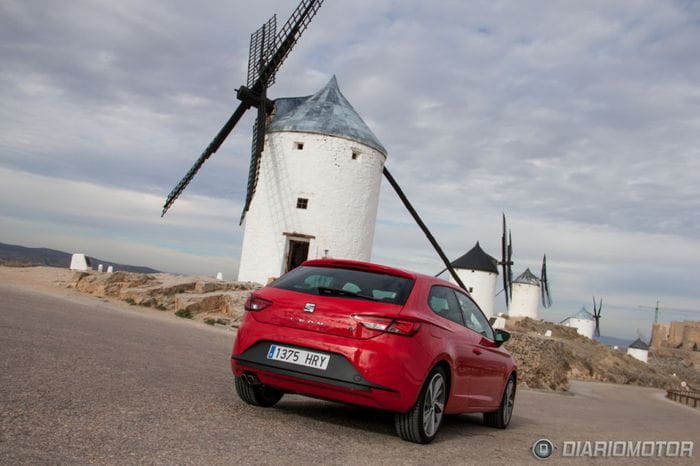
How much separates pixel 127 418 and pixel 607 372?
4383cm

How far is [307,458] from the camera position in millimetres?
4562

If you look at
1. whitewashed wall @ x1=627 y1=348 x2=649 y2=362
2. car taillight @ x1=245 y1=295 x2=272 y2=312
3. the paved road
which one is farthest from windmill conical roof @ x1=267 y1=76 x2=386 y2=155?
whitewashed wall @ x1=627 y1=348 x2=649 y2=362

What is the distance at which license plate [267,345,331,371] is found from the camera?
18.1 feet

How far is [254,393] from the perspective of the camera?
249 inches

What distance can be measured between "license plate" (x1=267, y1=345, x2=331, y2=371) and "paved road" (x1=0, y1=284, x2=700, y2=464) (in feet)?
1.77

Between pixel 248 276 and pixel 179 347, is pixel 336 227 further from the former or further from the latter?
pixel 179 347

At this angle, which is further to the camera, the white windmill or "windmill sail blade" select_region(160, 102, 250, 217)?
the white windmill

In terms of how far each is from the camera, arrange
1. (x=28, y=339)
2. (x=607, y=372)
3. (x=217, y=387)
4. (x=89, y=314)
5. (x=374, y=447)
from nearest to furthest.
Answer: (x=374, y=447) < (x=217, y=387) < (x=28, y=339) < (x=89, y=314) < (x=607, y=372)

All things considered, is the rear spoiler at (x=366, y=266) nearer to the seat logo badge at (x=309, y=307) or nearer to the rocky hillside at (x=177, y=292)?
the seat logo badge at (x=309, y=307)

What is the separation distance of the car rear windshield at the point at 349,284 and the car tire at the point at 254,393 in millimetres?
963

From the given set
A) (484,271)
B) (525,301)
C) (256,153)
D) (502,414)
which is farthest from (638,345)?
(502,414)

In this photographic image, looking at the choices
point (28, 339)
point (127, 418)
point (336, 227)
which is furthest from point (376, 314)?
point (336, 227)

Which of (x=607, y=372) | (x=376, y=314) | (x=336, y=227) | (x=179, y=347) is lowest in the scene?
(x=607, y=372)

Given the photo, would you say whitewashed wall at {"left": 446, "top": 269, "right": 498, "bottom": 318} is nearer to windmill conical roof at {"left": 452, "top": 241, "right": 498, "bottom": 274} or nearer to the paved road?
windmill conical roof at {"left": 452, "top": 241, "right": 498, "bottom": 274}
